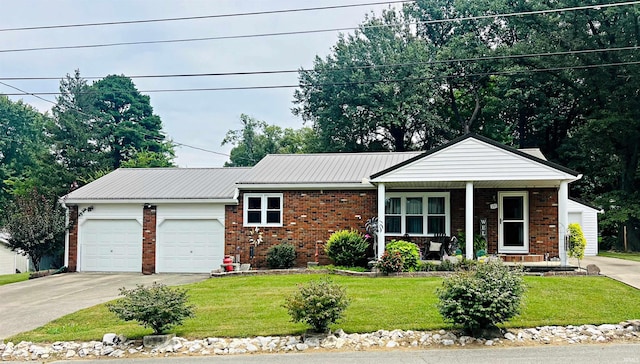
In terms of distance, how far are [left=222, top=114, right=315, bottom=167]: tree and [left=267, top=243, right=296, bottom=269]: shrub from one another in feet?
104

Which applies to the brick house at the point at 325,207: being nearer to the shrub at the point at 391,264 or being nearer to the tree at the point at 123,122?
the shrub at the point at 391,264

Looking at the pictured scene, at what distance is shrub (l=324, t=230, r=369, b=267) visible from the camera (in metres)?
17.3

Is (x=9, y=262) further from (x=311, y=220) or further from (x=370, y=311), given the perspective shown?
(x=370, y=311)

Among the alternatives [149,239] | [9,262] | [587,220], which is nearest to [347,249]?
[149,239]

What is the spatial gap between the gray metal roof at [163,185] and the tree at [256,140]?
86.9 feet

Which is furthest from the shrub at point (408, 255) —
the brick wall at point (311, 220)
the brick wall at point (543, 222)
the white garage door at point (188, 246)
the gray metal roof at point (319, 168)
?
the white garage door at point (188, 246)

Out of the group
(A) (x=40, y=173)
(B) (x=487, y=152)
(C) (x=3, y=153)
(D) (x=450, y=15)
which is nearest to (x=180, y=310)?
(B) (x=487, y=152)

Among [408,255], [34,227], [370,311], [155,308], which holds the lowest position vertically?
[370,311]

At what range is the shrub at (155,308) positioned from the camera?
913cm

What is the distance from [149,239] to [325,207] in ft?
22.4

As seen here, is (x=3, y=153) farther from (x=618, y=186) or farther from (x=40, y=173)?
(x=618, y=186)

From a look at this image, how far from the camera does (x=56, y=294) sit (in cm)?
1492

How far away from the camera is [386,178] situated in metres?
16.5

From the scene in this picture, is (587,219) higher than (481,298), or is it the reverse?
(587,219)
